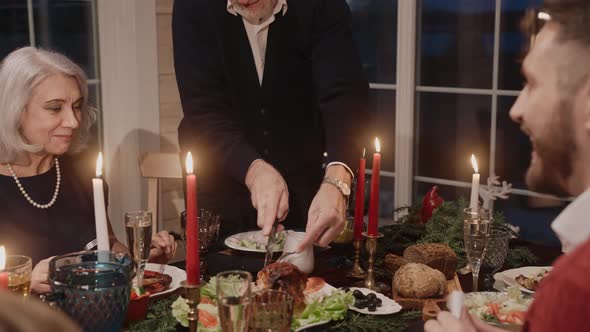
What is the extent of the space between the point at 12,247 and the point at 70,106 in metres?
0.47

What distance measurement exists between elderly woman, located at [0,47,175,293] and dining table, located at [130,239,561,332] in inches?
16.9

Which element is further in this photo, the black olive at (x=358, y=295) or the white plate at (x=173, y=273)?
the white plate at (x=173, y=273)

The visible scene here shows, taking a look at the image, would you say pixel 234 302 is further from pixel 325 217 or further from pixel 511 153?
pixel 511 153

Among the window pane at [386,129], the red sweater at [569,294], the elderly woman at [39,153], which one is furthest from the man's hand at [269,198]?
the window pane at [386,129]

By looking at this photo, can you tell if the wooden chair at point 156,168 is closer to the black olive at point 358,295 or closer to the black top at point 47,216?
the black top at point 47,216

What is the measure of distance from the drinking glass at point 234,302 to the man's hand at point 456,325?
30cm

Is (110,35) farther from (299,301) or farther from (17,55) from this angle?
(299,301)

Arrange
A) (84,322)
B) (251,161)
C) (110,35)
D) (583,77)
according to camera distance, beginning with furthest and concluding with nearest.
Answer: (110,35)
(251,161)
(84,322)
(583,77)

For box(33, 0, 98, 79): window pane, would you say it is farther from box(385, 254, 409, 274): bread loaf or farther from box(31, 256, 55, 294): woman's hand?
box(385, 254, 409, 274): bread loaf

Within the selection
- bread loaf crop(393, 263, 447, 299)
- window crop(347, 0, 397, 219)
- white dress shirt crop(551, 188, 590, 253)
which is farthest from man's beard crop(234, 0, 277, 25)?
window crop(347, 0, 397, 219)

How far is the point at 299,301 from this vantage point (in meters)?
1.55

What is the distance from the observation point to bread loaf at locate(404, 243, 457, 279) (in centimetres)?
193

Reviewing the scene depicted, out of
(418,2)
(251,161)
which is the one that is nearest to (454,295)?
(251,161)

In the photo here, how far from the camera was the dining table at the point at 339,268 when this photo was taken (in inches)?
62.0
